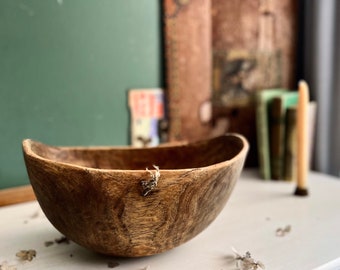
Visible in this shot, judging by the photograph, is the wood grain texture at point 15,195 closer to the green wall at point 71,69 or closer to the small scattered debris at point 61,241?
the green wall at point 71,69

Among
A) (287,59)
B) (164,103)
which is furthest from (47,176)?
(287,59)

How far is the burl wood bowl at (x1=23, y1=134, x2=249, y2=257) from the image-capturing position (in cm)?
46

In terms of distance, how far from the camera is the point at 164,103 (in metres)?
0.92

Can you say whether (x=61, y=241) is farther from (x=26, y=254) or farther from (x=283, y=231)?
(x=283, y=231)

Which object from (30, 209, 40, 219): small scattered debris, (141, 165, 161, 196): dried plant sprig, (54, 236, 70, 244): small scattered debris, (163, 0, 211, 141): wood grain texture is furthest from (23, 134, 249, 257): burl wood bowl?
(163, 0, 211, 141): wood grain texture

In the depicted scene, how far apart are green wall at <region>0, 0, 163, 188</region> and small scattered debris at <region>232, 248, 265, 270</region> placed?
1.41 ft

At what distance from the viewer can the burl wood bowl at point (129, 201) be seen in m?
0.46

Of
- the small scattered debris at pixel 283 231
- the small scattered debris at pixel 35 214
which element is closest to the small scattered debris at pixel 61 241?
the small scattered debris at pixel 35 214

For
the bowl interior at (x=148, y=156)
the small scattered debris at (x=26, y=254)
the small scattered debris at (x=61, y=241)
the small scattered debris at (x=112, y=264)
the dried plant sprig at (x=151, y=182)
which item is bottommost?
the small scattered debris at (x=61, y=241)

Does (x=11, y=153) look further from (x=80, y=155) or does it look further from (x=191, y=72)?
(x=191, y=72)

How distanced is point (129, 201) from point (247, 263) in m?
0.19

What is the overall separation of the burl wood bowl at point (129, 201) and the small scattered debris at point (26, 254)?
9cm

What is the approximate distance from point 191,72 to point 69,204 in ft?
1.77

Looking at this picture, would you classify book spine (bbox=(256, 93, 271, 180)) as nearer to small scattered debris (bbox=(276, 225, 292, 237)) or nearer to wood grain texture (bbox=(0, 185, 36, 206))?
small scattered debris (bbox=(276, 225, 292, 237))
